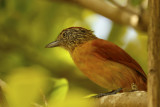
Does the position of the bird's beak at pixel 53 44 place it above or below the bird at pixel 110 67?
above

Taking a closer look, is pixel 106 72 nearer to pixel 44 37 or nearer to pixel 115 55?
pixel 115 55

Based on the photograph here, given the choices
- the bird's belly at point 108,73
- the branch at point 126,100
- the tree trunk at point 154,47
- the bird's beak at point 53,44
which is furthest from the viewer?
the bird's beak at point 53,44

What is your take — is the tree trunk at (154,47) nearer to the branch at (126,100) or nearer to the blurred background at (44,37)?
the branch at (126,100)

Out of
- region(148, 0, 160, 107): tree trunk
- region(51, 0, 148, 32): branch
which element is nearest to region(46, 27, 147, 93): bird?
region(51, 0, 148, 32): branch

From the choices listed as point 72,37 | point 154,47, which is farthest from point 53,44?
point 154,47

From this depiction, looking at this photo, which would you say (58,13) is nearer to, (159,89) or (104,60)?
(104,60)

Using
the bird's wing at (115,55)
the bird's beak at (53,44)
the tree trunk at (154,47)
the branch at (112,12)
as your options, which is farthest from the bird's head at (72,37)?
the tree trunk at (154,47)

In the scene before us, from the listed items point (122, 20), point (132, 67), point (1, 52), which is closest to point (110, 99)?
point (132, 67)
